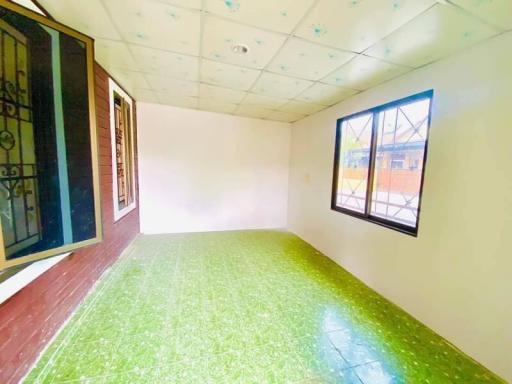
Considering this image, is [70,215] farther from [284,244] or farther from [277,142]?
[277,142]

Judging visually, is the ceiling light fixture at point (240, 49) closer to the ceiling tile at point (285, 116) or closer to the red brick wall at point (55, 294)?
the red brick wall at point (55, 294)

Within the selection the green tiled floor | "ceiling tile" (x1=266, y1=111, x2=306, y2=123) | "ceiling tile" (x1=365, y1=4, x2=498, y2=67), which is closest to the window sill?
the green tiled floor

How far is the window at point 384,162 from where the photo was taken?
7.37ft

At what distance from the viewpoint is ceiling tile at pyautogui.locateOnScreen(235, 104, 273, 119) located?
12.9 feet

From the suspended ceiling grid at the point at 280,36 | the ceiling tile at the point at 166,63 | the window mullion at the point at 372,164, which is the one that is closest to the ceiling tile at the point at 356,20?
the suspended ceiling grid at the point at 280,36

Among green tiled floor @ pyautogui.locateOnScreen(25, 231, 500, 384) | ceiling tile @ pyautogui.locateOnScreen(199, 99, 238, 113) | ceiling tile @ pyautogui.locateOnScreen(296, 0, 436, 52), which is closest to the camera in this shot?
ceiling tile @ pyautogui.locateOnScreen(296, 0, 436, 52)

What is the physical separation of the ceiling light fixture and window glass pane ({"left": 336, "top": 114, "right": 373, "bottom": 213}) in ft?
6.34

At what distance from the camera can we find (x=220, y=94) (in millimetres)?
3285

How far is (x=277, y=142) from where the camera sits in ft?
16.4

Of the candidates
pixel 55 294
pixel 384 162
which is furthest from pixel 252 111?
pixel 55 294

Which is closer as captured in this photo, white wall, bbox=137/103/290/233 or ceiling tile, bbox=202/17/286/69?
ceiling tile, bbox=202/17/286/69

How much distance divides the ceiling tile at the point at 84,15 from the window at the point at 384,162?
9.80 ft

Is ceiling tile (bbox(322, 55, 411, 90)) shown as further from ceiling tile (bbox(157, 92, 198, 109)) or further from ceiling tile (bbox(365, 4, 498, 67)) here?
ceiling tile (bbox(157, 92, 198, 109))

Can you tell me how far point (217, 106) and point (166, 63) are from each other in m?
1.64
